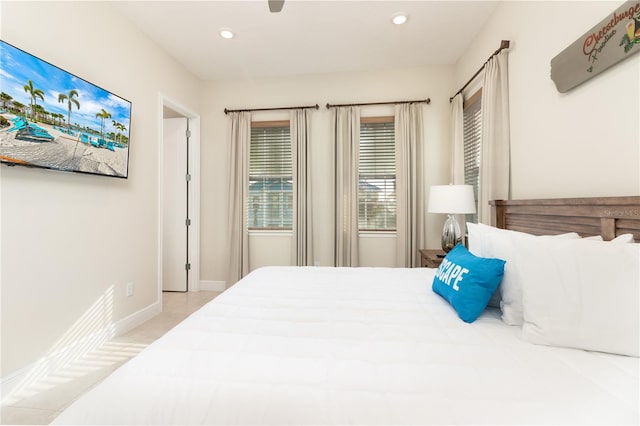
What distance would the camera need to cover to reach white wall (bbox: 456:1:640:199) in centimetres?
129

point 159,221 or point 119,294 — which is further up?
point 159,221

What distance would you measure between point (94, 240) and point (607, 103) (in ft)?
11.5

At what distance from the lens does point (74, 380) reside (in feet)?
6.24

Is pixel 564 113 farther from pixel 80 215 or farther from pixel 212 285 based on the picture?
pixel 212 285

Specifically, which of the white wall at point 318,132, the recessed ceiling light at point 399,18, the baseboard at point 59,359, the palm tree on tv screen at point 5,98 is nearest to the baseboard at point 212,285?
the white wall at point 318,132

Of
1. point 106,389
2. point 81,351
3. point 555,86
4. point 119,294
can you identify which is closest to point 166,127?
point 119,294

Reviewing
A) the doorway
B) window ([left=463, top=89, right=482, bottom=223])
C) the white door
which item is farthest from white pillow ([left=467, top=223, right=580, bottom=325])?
the white door

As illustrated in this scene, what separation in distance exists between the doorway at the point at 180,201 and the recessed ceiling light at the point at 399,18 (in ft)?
8.86

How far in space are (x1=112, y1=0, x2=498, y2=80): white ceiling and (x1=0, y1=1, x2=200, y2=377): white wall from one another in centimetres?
41

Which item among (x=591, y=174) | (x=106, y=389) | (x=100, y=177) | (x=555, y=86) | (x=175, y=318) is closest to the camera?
(x=106, y=389)

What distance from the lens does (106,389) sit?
0.75 metres

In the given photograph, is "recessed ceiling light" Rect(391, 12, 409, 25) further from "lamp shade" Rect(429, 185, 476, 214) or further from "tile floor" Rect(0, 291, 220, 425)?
"tile floor" Rect(0, 291, 220, 425)

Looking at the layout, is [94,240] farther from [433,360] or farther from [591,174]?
[591,174]

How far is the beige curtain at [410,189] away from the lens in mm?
3436
